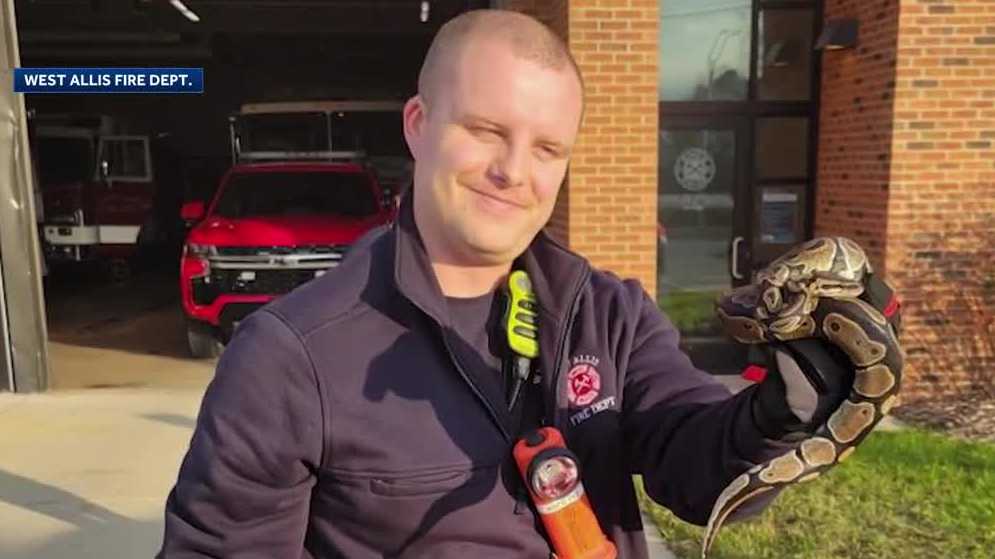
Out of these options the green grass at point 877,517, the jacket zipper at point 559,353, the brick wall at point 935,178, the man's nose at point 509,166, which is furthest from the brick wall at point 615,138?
the man's nose at point 509,166

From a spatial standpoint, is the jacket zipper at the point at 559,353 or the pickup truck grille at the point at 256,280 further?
the pickup truck grille at the point at 256,280

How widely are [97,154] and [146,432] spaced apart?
1041 cm

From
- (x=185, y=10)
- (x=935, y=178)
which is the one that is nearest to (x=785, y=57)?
(x=935, y=178)

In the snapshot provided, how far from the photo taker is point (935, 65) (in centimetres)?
660

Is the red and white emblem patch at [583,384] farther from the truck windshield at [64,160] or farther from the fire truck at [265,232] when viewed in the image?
the truck windshield at [64,160]

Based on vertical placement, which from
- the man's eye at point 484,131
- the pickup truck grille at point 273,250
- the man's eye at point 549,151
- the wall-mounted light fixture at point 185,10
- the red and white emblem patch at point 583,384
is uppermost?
the wall-mounted light fixture at point 185,10

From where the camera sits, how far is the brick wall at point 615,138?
22.6ft

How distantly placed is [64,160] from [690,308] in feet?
38.0

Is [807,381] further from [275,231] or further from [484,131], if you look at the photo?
[275,231]

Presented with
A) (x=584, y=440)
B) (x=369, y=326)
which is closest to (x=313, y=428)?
(x=369, y=326)

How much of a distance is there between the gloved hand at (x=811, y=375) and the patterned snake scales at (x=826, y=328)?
0.05 feet

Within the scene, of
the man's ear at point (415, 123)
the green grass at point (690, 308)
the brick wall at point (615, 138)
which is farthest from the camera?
the green grass at point (690, 308)

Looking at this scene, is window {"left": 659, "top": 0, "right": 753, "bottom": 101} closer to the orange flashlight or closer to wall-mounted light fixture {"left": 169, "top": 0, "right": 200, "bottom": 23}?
the orange flashlight

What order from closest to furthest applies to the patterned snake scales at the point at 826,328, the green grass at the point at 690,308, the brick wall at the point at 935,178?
the patterned snake scales at the point at 826,328
the brick wall at the point at 935,178
the green grass at the point at 690,308
